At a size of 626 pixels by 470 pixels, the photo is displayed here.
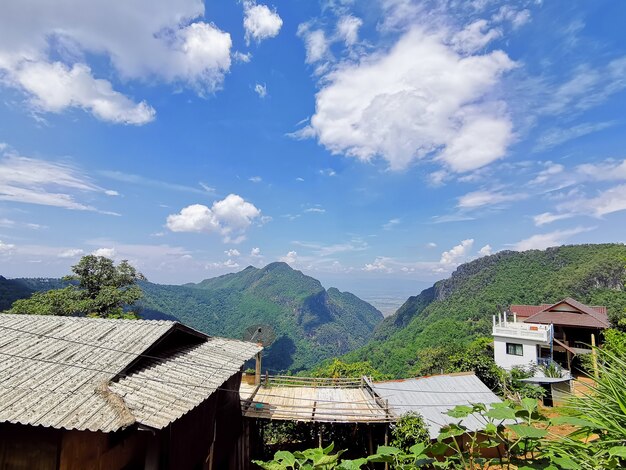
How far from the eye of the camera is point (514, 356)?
2733cm

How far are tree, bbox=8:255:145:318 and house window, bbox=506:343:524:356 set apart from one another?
3157 centimetres

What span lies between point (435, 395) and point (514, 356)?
52.9ft

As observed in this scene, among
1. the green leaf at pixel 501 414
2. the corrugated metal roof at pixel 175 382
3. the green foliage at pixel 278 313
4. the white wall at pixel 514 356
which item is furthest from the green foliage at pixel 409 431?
the green foliage at pixel 278 313

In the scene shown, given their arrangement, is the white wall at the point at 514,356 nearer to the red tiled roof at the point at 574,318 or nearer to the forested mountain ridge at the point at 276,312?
the red tiled roof at the point at 574,318

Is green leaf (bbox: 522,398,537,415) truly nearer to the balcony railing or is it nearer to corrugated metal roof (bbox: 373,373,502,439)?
corrugated metal roof (bbox: 373,373,502,439)

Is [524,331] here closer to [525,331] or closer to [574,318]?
[525,331]

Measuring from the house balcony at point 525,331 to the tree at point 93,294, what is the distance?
31.1m

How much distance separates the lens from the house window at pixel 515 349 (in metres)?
27.1

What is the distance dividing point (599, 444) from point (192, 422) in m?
8.11

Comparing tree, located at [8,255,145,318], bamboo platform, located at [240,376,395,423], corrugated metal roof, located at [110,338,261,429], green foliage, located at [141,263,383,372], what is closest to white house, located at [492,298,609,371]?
bamboo platform, located at [240,376,395,423]

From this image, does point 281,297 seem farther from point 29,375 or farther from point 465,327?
point 29,375

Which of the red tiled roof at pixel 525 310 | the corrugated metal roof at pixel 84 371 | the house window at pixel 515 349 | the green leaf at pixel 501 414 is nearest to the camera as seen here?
the green leaf at pixel 501 414

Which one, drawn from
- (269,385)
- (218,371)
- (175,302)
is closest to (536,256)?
(269,385)

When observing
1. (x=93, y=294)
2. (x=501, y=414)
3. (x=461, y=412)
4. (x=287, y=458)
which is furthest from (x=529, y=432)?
(x=93, y=294)
